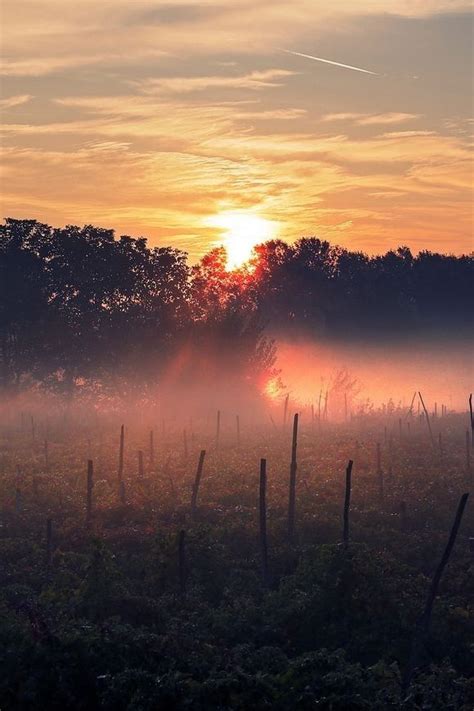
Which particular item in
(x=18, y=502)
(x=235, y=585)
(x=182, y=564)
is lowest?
(x=235, y=585)

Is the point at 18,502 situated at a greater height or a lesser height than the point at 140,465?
lesser

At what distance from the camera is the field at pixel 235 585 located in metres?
17.8

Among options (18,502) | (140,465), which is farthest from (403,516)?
(18,502)

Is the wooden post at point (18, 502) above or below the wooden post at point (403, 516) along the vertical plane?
below

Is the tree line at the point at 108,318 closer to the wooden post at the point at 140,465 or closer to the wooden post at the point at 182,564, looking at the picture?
the wooden post at the point at 140,465

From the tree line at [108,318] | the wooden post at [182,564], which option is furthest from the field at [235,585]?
the tree line at [108,318]

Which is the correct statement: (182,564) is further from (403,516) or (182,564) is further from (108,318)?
(108,318)

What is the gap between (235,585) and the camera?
84.9 ft

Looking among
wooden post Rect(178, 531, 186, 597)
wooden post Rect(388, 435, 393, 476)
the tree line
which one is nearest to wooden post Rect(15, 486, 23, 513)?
wooden post Rect(178, 531, 186, 597)

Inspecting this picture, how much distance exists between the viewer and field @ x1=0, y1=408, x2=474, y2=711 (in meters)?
17.8

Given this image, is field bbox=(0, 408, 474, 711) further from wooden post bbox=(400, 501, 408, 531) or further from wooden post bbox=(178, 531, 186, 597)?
wooden post bbox=(400, 501, 408, 531)

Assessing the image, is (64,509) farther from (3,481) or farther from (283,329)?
(283,329)

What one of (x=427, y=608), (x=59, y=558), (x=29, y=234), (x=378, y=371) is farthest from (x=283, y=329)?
(x=427, y=608)

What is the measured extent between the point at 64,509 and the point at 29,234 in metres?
44.9
